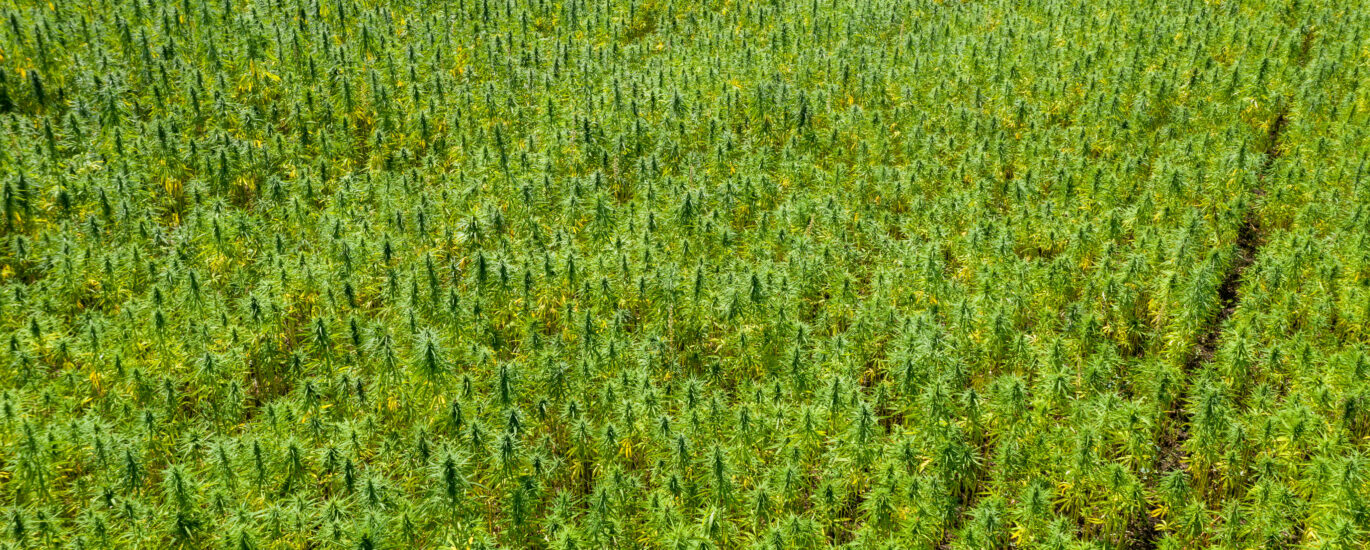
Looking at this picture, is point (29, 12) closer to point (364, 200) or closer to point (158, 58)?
point (158, 58)

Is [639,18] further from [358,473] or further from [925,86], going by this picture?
[358,473]

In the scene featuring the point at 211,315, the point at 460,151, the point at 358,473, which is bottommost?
the point at 358,473

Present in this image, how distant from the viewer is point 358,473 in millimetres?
8133

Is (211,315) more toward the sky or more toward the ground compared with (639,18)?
more toward the ground

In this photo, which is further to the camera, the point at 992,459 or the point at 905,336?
the point at 905,336

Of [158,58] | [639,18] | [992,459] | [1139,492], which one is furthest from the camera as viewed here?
[639,18]

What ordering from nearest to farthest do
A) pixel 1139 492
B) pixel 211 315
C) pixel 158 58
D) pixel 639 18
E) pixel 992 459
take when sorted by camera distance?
pixel 1139 492, pixel 992 459, pixel 211 315, pixel 158 58, pixel 639 18

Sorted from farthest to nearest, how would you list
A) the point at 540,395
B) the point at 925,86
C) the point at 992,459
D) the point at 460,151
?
the point at 925,86, the point at 460,151, the point at 540,395, the point at 992,459

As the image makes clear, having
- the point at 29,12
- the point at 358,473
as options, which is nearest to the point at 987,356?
the point at 358,473

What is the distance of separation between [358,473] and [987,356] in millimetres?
6696

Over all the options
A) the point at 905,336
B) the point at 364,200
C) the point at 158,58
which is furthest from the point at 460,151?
the point at 905,336

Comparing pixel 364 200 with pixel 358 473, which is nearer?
pixel 358 473

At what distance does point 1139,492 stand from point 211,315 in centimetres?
987

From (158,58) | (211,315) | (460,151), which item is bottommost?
(211,315)
